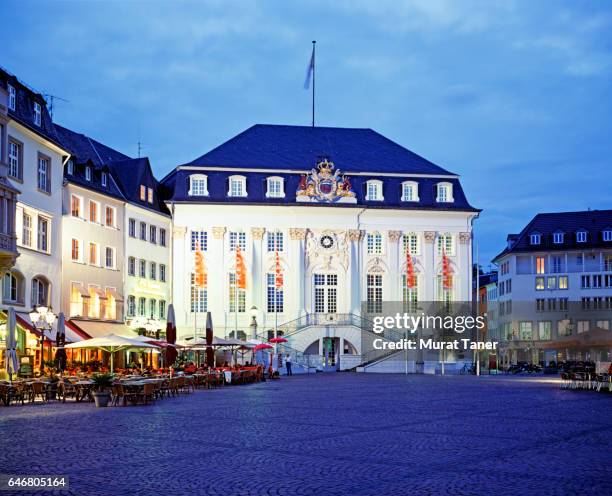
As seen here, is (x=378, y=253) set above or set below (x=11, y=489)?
above

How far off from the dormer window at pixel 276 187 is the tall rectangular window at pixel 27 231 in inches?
1191

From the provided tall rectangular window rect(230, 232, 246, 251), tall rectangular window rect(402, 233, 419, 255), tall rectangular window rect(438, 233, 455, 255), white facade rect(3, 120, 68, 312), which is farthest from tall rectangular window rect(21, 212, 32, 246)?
tall rectangular window rect(438, 233, 455, 255)

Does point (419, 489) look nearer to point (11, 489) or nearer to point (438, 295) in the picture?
point (11, 489)

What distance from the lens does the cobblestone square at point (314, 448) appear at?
12.7 metres

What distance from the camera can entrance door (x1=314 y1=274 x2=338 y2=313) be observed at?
73125 mm

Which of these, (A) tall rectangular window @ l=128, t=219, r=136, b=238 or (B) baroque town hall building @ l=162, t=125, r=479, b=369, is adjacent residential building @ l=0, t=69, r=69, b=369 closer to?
(A) tall rectangular window @ l=128, t=219, r=136, b=238

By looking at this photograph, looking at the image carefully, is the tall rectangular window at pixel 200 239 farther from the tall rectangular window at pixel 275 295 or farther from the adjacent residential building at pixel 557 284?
the adjacent residential building at pixel 557 284

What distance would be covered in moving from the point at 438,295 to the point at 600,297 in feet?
87.7

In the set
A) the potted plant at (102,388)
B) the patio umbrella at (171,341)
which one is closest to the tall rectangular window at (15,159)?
the patio umbrella at (171,341)

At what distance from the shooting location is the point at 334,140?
78.9 m

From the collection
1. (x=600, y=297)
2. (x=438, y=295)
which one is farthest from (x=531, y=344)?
(x=438, y=295)

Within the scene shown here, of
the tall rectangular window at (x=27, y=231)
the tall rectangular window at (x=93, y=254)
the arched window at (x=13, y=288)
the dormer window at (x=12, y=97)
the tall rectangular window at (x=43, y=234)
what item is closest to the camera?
the dormer window at (x=12, y=97)

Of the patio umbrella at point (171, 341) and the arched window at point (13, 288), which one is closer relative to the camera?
the patio umbrella at point (171, 341)

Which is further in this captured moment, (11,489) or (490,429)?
(490,429)
